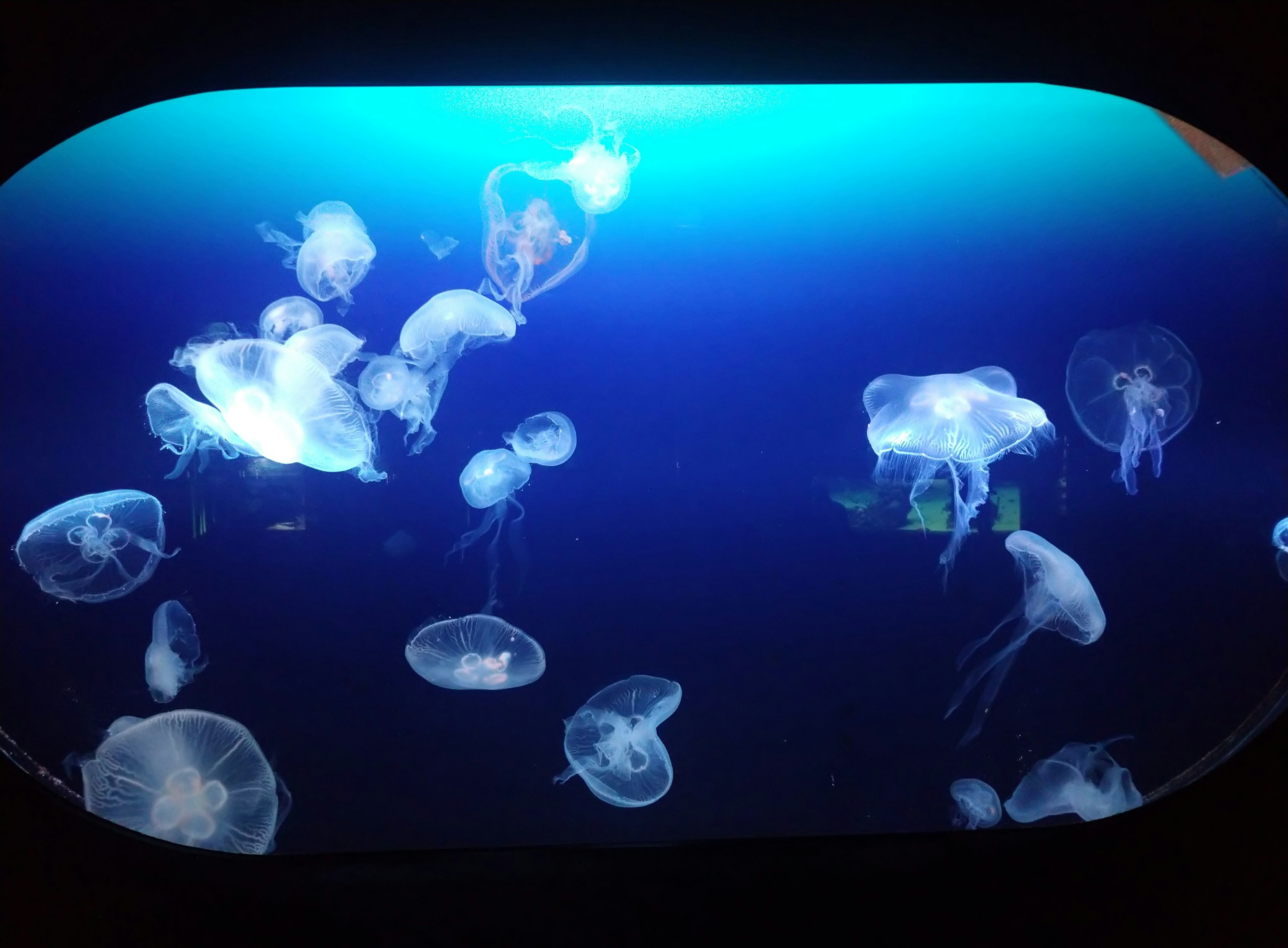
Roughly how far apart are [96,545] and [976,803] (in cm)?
341

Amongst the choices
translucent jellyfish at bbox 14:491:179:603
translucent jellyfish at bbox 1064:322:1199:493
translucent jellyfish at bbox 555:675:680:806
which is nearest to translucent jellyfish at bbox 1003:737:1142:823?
translucent jellyfish at bbox 1064:322:1199:493

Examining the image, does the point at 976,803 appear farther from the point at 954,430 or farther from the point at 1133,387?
the point at 1133,387

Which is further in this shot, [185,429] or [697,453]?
[697,453]

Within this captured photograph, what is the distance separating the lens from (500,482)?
2672 mm

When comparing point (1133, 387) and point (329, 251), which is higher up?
point (329, 251)

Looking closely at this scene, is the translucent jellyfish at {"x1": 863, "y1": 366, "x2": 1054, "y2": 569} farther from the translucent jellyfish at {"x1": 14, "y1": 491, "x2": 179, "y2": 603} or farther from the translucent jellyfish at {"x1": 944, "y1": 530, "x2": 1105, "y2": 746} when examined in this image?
the translucent jellyfish at {"x1": 14, "y1": 491, "x2": 179, "y2": 603}

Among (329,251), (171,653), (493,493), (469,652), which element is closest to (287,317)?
(329,251)

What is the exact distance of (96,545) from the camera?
2449 millimetres

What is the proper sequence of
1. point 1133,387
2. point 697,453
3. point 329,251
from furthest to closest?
1. point 1133,387
2. point 697,453
3. point 329,251

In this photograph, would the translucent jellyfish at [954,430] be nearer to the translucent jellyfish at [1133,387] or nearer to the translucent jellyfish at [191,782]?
the translucent jellyfish at [1133,387]

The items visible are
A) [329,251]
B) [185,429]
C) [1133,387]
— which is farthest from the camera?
[1133,387]

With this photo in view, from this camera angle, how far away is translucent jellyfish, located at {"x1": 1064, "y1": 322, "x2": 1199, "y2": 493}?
8.96ft

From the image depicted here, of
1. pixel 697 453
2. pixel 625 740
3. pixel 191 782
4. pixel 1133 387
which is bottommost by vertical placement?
pixel 191 782

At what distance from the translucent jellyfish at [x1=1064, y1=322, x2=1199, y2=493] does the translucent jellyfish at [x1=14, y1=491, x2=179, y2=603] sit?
3506 millimetres
